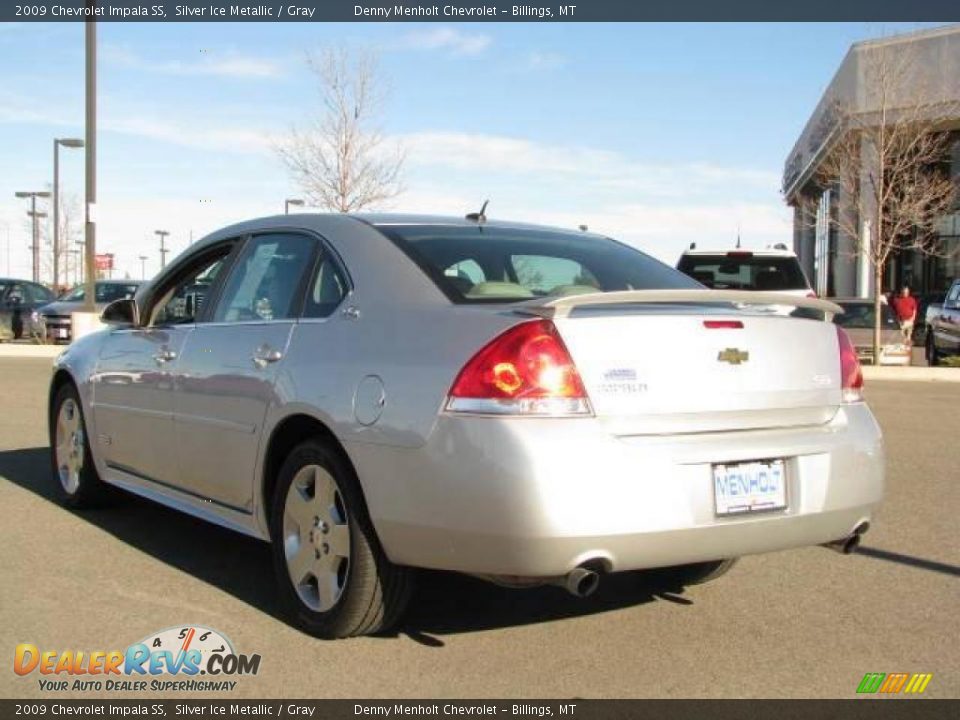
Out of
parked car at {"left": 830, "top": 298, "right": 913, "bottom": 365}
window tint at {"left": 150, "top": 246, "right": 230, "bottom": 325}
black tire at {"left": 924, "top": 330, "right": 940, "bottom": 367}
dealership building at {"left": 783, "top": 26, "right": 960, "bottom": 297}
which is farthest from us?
dealership building at {"left": 783, "top": 26, "right": 960, "bottom": 297}

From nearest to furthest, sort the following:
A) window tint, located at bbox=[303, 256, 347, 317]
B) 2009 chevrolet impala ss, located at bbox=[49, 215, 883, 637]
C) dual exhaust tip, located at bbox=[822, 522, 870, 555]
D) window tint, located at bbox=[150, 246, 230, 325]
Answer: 2009 chevrolet impala ss, located at bbox=[49, 215, 883, 637]
dual exhaust tip, located at bbox=[822, 522, 870, 555]
window tint, located at bbox=[303, 256, 347, 317]
window tint, located at bbox=[150, 246, 230, 325]

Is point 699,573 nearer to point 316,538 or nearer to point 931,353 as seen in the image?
point 316,538

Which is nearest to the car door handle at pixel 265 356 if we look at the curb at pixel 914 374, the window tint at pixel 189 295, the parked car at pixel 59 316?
the window tint at pixel 189 295

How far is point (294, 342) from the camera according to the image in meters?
4.44

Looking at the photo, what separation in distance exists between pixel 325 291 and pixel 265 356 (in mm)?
368

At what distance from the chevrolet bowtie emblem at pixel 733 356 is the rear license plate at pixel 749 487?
37 centimetres

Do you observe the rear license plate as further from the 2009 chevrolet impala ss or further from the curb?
the curb

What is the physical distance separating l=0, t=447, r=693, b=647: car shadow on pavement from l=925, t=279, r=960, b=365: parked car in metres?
17.3

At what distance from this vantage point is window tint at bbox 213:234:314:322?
4749 millimetres

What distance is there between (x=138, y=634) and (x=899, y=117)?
23120 mm

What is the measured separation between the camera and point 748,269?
12.7 meters
